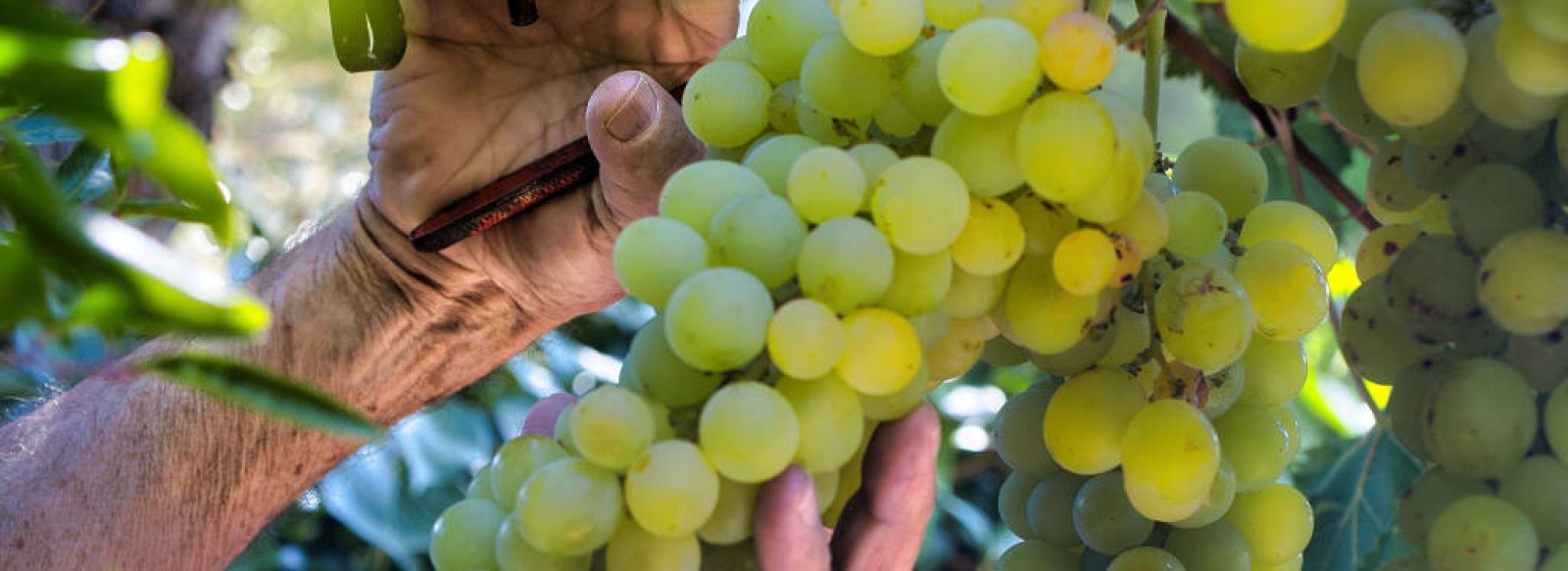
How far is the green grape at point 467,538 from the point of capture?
0.42 metres

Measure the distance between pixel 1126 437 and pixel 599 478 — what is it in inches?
7.0

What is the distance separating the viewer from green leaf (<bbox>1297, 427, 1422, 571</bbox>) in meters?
0.79

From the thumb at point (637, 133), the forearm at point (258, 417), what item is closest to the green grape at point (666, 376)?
the thumb at point (637, 133)

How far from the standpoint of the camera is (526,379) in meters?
1.48

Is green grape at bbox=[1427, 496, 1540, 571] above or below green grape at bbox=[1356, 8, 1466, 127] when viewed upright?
below

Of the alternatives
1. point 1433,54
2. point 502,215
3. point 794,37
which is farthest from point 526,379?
point 1433,54

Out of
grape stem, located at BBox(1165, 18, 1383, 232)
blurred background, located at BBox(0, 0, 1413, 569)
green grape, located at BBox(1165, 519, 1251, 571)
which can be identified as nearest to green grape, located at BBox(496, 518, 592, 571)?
green grape, located at BBox(1165, 519, 1251, 571)

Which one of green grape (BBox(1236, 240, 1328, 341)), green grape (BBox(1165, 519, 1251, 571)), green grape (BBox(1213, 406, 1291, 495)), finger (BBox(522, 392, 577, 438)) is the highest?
green grape (BBox(1236, 240, 1328, 341))

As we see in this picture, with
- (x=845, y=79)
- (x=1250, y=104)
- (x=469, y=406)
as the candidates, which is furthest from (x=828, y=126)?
(x=469, y=406)

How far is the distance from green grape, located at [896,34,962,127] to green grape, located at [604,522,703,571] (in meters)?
0.16

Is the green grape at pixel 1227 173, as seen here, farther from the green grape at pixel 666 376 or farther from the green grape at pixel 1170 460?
the green grape at pixel 666 376

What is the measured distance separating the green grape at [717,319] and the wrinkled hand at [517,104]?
550mm

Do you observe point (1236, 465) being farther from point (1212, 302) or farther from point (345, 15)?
point (345, 15)

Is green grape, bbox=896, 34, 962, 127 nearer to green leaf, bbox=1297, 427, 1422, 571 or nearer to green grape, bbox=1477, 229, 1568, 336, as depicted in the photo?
green grape, bbox=1477, 229, 1568, 336
